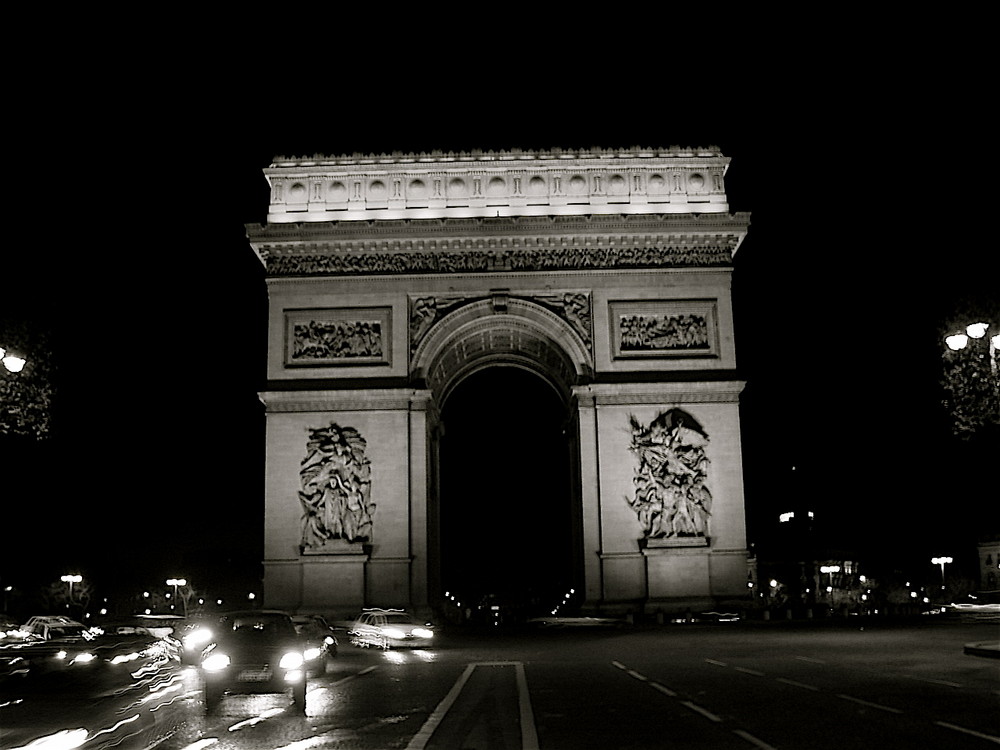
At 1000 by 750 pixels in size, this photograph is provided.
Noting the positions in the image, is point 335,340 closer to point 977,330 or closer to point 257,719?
point 977,330

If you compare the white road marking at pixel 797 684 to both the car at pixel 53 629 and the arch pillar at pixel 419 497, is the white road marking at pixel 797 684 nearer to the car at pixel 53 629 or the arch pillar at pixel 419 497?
the arch pillar at pixel 419 497

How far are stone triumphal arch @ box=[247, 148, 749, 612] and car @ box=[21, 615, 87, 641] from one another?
761cm

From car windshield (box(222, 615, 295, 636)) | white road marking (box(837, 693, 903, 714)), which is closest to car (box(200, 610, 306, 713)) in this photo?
car windshield (box(222, 615, 295, 636))

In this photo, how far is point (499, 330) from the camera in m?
43.4

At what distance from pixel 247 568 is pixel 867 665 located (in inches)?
3112

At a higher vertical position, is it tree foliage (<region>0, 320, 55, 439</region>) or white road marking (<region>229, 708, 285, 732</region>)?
tree foliage (<region>0, 320, 55, 439</region>)

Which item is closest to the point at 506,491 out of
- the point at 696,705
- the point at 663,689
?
the point at 663,689

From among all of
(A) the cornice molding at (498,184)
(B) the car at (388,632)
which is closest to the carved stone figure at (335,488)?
(B) the car at (388,632)

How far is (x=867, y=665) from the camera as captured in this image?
67.2 ft

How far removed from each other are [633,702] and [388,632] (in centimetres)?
1707

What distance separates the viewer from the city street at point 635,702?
11.5 meters

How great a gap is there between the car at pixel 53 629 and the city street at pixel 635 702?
17.7 meters

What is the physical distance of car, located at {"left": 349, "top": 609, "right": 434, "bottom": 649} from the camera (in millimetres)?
31172

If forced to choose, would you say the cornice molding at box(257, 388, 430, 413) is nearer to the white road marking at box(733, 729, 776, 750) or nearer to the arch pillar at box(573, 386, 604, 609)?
the arch pillar at box(573, 386, 604, 609)
